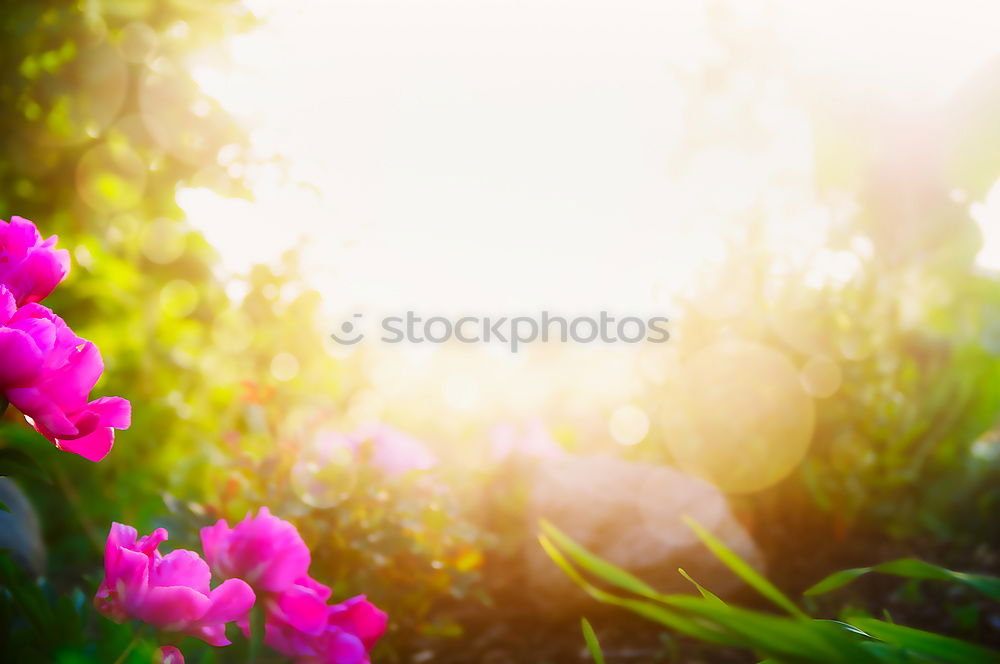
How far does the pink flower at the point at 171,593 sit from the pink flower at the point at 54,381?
15cm

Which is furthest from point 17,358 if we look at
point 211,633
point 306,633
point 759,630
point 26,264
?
point 759,630

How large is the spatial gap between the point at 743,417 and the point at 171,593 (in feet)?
8.94

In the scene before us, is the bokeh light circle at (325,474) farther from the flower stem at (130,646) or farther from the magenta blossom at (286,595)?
the flower stem at (130,646)

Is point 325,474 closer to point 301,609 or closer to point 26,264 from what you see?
point 301,609

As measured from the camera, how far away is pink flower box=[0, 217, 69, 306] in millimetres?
979

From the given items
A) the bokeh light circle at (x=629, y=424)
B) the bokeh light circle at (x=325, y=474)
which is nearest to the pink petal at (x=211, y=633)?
the bokeh light circle at (x=325, y=474)

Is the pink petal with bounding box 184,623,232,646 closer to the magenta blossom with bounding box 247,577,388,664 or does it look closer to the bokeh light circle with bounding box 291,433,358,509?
the magenta blossom with bounding box 247,577,388,664

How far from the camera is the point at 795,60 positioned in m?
4.86

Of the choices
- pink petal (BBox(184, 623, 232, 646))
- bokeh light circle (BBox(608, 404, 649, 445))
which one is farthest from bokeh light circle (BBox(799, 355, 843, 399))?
pink petal (BBox(184, 623, 232, 646))

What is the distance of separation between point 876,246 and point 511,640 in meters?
3.31

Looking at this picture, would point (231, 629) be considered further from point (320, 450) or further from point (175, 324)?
point (175, 324)

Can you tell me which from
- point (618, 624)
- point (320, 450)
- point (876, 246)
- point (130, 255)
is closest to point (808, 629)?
point (320, 450)

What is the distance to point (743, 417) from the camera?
319 centimetres

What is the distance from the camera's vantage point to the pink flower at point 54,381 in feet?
2.79
